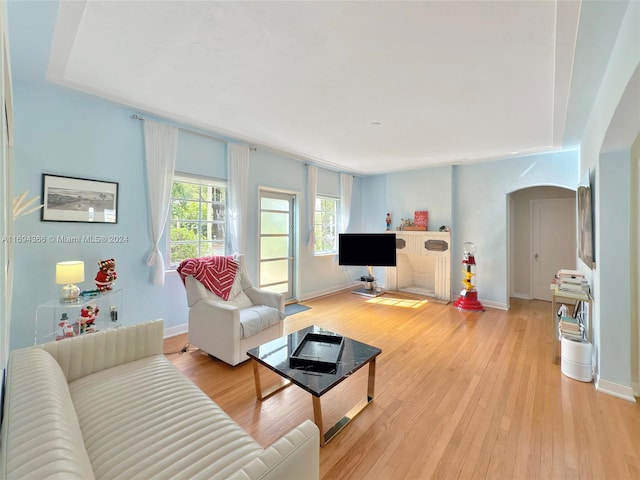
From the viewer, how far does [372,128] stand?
3.36m

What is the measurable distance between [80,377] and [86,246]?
158 centimetres

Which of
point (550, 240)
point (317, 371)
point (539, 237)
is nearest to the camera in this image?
point (317, 371)

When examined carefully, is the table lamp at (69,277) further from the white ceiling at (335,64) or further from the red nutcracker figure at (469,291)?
the red nutcracker figure at (469,291)

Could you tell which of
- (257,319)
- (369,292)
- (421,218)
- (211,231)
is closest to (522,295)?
(421,218)

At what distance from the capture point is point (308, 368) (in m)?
1.81

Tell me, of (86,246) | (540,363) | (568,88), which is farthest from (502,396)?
(86,246)

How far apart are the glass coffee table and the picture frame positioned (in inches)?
87.1

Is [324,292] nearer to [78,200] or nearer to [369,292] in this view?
[369,292]

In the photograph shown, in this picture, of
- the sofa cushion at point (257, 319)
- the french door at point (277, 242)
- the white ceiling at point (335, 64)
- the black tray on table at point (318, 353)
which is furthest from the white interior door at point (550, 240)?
the sofa cushion at point (257, 319)

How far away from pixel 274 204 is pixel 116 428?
3.83 metres

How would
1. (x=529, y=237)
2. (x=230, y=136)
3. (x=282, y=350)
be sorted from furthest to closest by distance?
(x=529, y=237) < (x=230, y=136) < (x=282, y=350)

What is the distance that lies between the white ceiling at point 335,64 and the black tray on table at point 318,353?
7.05 ft

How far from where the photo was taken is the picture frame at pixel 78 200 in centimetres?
252

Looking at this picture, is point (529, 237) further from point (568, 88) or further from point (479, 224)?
point (568, 88)
